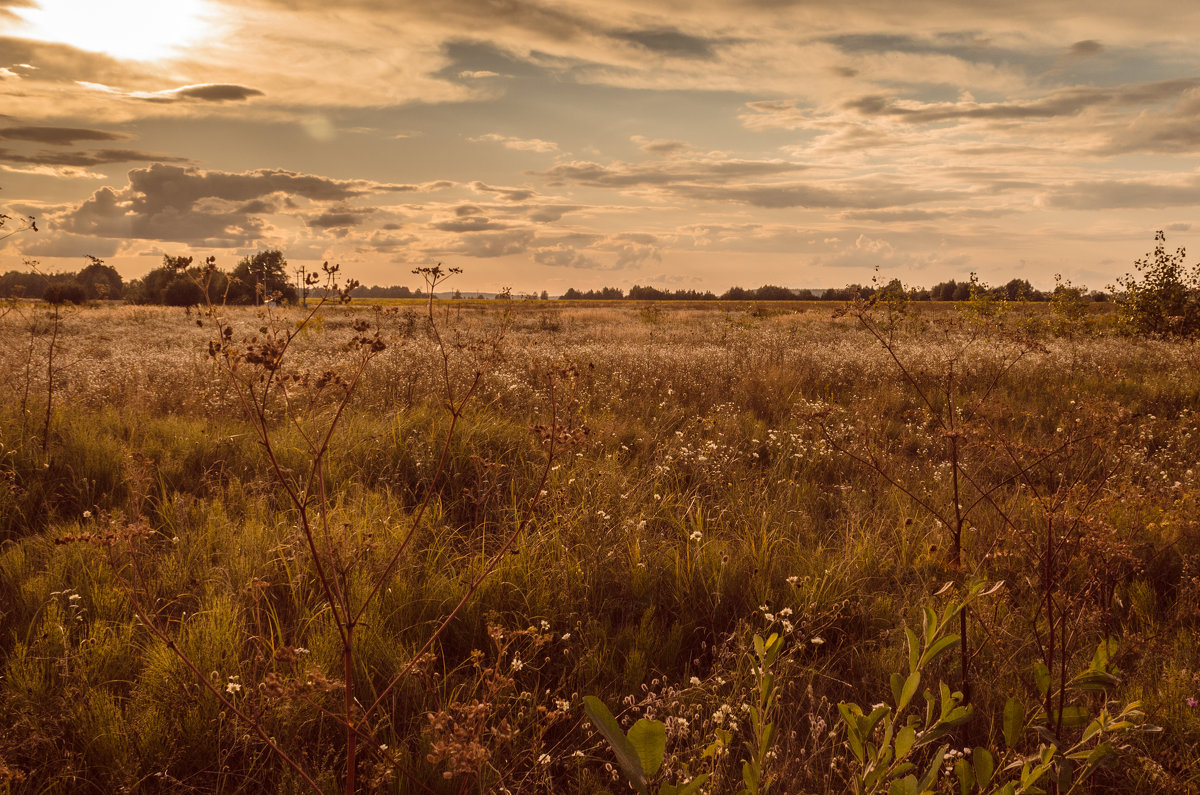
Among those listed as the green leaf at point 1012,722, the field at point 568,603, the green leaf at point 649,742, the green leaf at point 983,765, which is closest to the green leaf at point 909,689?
the field at point 568,603

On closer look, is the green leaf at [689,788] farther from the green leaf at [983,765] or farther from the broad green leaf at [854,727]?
the green leaf at [983,765]

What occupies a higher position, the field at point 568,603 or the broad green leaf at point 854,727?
the broad green leaf at point 854,727

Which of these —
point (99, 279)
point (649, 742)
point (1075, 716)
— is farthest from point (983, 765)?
Answer: point (99, 279)

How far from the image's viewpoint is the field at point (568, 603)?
6.21 ft

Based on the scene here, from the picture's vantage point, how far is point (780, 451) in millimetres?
6098

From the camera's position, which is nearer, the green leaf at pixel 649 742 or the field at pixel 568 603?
the green leaf at pixel 649 742

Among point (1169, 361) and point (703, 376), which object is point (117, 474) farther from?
point (1169, 361)

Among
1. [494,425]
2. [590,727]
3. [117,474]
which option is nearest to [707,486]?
[494,425]

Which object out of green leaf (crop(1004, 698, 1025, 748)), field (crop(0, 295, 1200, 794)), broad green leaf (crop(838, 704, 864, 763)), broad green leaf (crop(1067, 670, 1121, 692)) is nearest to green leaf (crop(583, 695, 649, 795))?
field (crop(0, 295, 1200, 794))

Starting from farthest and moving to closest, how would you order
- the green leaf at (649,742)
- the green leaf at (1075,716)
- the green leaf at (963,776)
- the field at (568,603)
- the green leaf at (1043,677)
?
the field at (568,603)
the green leaf at (1043,677)
the green leaf at (1075,716)
the green leaf at (963,776)
the green leaf at (649,742)

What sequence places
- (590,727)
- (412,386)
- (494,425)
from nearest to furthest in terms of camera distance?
(590,727)
(494,425)
(412,386)

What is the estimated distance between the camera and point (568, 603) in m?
3.33

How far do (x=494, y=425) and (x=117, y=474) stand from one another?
2975 millimetres

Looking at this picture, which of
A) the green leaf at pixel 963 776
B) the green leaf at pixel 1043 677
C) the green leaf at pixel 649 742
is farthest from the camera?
the green leaf at pixel 1043 677
